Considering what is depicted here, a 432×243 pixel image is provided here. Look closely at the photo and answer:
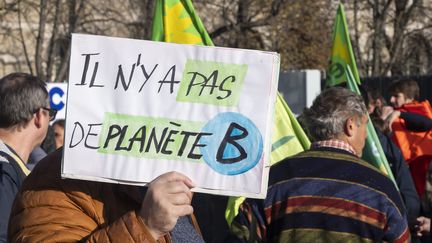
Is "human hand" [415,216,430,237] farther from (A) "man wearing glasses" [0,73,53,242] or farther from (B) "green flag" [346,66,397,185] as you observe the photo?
(A) "man wearing glasses" [0,73,53,242]

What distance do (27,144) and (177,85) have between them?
1.70 meters

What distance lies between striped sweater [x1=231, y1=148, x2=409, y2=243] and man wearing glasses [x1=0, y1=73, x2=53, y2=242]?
983mm

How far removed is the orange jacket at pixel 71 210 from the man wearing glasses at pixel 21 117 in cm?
124

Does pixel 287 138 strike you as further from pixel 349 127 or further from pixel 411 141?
pixel 411 141

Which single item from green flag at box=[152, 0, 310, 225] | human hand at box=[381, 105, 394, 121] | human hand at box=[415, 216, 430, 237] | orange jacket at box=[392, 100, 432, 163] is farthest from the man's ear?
orange jacket at box=[392, 100, 432, 163]

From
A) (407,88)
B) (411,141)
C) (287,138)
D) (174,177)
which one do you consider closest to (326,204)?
(174,177)

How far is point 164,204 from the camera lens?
8.49ft

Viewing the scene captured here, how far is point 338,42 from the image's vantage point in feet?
27.6

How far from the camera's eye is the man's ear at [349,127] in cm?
427

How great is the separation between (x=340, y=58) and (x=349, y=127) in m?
4.00

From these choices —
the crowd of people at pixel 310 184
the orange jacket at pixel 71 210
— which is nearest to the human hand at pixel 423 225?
the crowd of people at pixel 310 184

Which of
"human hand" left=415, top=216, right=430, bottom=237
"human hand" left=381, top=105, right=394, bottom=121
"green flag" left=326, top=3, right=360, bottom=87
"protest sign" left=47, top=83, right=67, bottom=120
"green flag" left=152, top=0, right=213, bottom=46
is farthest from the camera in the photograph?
"protest sign" left=47, top=83, right=67, bottom=120

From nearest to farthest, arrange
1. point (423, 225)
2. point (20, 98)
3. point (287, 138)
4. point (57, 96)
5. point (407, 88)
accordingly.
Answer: point (20, 98) → point (423, 225) → point (287, 138) → point (407, 88) → point (57, 96)

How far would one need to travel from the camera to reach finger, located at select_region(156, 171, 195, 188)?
2669mm
